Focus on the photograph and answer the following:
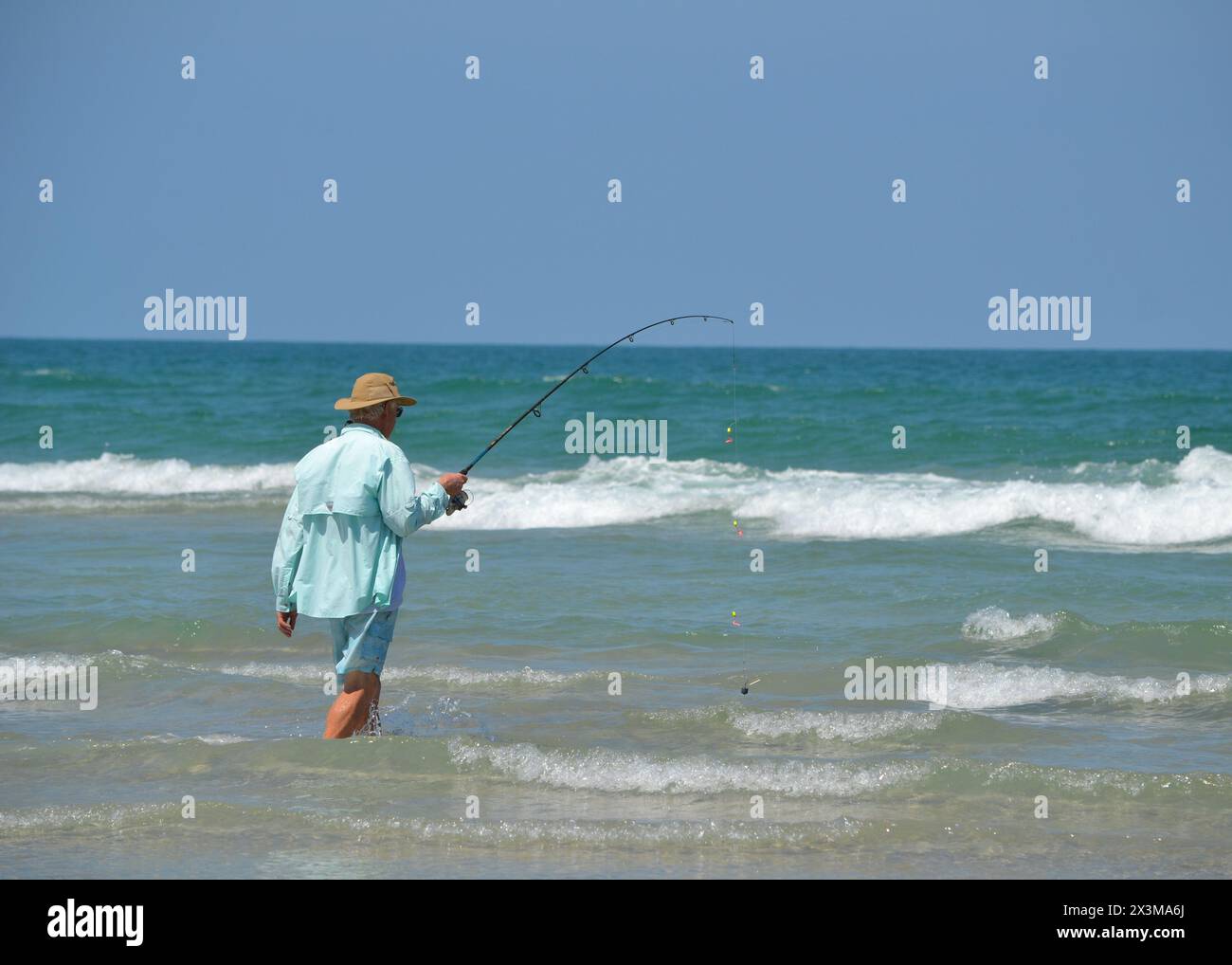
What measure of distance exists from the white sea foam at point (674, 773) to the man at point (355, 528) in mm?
711

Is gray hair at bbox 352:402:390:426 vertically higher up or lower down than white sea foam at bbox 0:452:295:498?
lower down

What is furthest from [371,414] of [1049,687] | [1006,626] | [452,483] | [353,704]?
[1006,626]

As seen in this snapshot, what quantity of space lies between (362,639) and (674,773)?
1314 mm

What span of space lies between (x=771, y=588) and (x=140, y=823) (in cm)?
601

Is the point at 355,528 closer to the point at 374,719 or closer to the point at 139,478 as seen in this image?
the point at 374,719

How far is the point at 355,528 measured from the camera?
5.38 m

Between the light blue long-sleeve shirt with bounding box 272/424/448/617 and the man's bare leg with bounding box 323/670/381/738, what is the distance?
39cm

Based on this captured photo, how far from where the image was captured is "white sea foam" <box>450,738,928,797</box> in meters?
5.54

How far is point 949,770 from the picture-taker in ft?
18.4

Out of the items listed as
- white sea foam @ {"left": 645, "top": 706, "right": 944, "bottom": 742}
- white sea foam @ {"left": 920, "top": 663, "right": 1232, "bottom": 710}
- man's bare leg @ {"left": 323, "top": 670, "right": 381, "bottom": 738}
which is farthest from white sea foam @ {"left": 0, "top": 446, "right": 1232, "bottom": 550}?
man's bare leg @ {"left": 323, "top": 670, "right": 381, "bottom": 738}

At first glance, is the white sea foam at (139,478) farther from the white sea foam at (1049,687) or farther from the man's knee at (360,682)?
the man's knee at (360,682)

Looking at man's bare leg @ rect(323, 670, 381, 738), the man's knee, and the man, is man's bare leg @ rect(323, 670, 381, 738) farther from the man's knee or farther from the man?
the man

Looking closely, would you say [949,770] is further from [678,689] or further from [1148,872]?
[678,689]

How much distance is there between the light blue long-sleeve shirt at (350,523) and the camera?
5320mm
